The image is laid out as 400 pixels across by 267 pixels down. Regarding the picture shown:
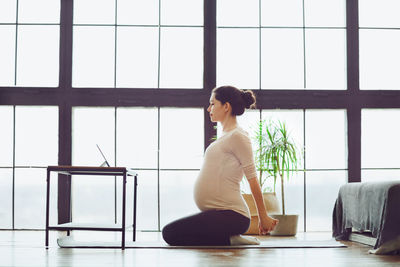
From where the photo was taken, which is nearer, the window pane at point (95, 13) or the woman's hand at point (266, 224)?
the woman's hand at point (266, 224)

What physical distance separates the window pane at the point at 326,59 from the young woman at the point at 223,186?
233cm

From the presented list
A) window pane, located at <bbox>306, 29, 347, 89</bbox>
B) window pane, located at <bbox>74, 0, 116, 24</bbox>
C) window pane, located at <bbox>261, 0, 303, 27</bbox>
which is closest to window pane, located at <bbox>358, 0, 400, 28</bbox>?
window pane, located at <bbox>306, 29, 347, 89</bbox>

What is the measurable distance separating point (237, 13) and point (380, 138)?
1.86 meters

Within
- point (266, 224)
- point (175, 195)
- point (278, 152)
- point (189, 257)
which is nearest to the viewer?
point (189, 257)

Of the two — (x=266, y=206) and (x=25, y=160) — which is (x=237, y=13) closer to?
(x=266, y=206)

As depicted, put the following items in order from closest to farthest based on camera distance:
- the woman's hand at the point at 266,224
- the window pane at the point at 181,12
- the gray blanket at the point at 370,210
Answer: the woman's hand at the point at 266,224
the gray blanket at the point at 370,210
the window pane at the point at 181,12

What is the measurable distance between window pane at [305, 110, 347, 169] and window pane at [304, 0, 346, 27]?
88 cm

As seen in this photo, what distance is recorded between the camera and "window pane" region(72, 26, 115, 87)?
559 cm

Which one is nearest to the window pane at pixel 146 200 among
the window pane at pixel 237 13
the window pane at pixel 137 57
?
the window pane at pixel 137 57

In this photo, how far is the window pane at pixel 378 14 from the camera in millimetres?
5766

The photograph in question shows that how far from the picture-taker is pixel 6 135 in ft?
18.0

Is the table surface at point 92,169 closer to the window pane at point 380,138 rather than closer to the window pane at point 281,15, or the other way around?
the window pane at point 281,15

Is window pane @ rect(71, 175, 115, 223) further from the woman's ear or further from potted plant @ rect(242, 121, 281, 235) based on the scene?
the woman's ear

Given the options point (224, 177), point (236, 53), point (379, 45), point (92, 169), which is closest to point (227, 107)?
point (224, 177)
